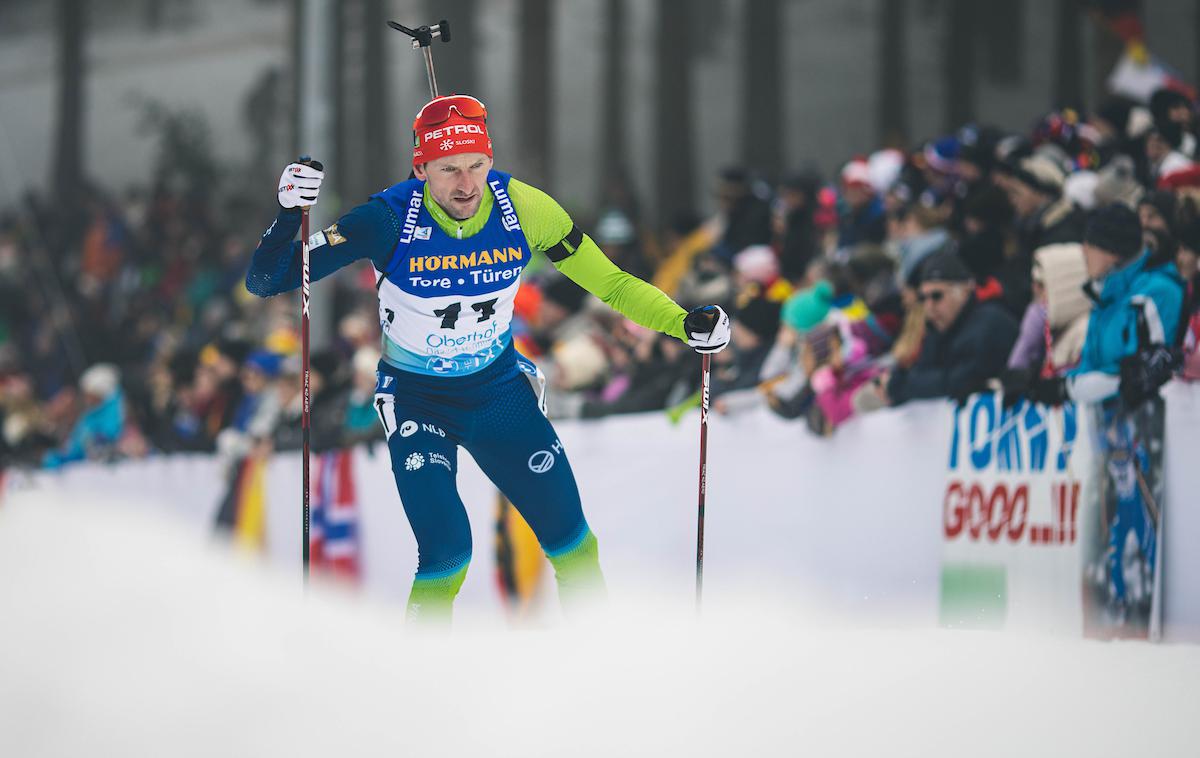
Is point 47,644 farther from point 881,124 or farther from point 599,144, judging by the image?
point 599,144

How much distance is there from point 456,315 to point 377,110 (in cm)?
1343

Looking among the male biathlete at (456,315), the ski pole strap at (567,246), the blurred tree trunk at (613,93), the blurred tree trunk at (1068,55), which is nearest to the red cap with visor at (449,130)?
the male biathlete at (456,315)

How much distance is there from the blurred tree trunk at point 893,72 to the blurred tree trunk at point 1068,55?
5.00 ft

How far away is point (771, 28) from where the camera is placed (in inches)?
592

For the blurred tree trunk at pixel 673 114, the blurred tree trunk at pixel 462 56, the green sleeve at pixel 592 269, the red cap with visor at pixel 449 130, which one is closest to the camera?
the red cap with visor at pixel 449 130

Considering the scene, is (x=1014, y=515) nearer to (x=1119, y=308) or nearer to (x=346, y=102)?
(x=1119, y=308)

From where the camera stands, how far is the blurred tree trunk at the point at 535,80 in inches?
655

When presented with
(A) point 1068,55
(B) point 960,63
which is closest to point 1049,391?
(A) point 1068,55

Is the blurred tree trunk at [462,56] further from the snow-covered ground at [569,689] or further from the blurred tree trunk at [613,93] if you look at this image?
the snow-covered ground at [569,689]

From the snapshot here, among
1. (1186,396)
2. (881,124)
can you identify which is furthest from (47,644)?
(881,124)

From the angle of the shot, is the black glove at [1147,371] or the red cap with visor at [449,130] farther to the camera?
the black glove at [1147,371]

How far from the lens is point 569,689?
5105 millimetres

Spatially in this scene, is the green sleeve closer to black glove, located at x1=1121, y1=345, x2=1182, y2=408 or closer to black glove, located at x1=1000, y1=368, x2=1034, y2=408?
black glove, located at x1=1000, y1=368, x2=1034, y2=408

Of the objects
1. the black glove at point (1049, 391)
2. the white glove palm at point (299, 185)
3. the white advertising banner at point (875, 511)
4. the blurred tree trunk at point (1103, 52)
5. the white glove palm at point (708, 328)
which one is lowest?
the white advertising banner at point (875, 511)
